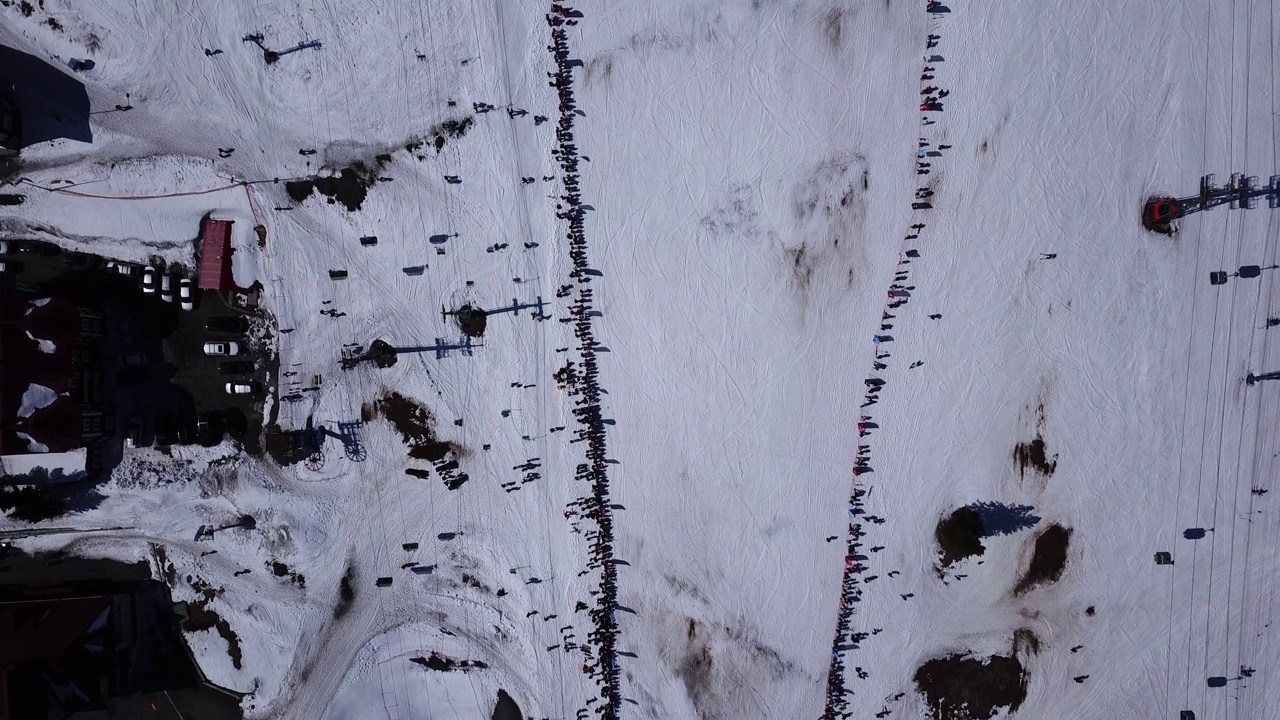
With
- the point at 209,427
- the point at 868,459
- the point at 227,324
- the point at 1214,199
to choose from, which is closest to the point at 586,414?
→ the point at 868,459

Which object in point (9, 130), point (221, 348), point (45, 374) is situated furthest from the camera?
point (221, 348)

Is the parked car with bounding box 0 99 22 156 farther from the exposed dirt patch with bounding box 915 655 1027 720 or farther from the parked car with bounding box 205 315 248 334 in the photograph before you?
the exposed dirt patch with bounding box 915 655 1027 720

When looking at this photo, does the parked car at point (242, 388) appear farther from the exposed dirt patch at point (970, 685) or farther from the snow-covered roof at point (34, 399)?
the exposed dirt patch at point (970, 685)

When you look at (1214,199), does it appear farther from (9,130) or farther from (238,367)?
(9,130)

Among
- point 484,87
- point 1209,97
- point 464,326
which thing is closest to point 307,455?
point 464,326

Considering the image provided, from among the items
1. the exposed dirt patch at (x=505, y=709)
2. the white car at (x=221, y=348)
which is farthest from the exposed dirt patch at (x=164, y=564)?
the exposed dirt patch at (x=505, y=709)
